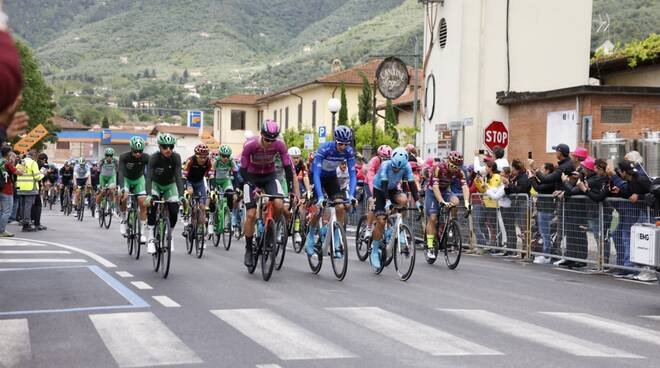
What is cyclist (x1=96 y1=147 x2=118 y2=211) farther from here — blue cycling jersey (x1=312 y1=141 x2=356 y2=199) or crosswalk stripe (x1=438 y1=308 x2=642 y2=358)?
crosswalk stripe (x1=438 y1=308 x2=642 y2=358)

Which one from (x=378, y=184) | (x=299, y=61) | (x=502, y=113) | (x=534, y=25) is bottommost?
(x=378, y=184)

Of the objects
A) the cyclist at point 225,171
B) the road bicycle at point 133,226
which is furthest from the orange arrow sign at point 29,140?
the road bicycle at point 133,226

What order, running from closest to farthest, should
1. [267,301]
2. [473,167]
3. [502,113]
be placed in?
[267,301] < [473,167] < [502,113]

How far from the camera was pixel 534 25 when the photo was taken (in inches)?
1323

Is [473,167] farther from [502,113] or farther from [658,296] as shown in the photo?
[502,113]

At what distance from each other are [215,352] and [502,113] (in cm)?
2695

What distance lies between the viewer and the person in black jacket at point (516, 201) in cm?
1752

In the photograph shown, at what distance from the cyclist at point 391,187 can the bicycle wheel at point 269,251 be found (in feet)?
5.98

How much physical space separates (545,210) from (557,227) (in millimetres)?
497

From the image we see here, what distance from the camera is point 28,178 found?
933 inches

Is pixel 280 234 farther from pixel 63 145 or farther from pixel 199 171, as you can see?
pixel 63 145

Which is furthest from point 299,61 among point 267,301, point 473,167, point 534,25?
point 267,301

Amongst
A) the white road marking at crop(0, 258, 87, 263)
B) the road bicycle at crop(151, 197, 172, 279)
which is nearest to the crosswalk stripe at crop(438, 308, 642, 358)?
the road bicycle at crop(151, 197, 172, 279)

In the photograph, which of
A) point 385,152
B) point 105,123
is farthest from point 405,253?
point 105,123
